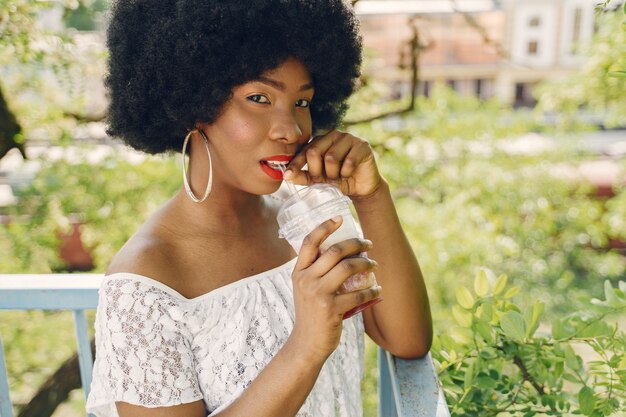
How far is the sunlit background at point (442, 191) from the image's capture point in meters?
1.40

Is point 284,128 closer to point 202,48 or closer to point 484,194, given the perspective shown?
point 202,48

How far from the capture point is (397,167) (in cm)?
405

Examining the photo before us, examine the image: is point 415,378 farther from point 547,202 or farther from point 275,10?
point 547,202

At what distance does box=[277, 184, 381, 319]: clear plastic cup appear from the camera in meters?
1.12

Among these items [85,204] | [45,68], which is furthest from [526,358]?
[85,204]

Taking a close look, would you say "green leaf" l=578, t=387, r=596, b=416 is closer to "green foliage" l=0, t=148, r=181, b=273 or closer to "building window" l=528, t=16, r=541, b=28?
"green foliage" l=0, t=148, r=181, b=273

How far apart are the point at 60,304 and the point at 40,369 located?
6.92 ft

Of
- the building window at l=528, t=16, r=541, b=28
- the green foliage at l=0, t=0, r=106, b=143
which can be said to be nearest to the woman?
the green foliage at l=0, t=0, r=106, b=143

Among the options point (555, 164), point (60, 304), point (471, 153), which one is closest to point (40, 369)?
point (60, 304)

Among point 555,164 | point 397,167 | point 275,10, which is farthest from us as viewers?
point 555,164

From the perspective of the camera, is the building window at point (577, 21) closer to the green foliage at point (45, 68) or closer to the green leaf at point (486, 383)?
the green foliage at point (45, 68)

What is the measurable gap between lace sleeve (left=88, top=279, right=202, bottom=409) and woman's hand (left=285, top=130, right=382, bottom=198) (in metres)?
0.40

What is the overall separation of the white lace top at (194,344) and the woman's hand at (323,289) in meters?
0.24

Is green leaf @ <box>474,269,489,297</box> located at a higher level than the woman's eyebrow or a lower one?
lower
